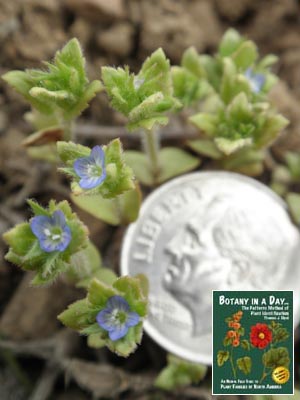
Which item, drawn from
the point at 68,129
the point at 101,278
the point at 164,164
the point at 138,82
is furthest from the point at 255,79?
the point at 101,278

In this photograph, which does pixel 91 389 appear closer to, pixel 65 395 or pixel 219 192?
pixel 65 395

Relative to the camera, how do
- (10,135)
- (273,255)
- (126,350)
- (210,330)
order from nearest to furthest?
(126,350)
(210,330)
(273,255)
(10,135)

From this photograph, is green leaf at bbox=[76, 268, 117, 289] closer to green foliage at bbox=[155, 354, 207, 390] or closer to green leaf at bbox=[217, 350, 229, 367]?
green foliage at bbox=[155, 354, 207, 390]

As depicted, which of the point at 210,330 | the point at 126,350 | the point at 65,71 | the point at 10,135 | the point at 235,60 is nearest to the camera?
the point at 126,350

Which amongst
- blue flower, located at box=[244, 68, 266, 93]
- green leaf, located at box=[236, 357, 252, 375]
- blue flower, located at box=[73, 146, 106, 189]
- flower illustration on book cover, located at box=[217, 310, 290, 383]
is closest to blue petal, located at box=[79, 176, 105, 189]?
blue flower, located at box=[73, 146, 106, 189]

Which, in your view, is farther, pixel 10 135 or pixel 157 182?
pixel 10 135

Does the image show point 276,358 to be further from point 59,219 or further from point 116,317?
point 59,219

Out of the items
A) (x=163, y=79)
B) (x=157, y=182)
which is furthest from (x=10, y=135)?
(x=163, y=79)
